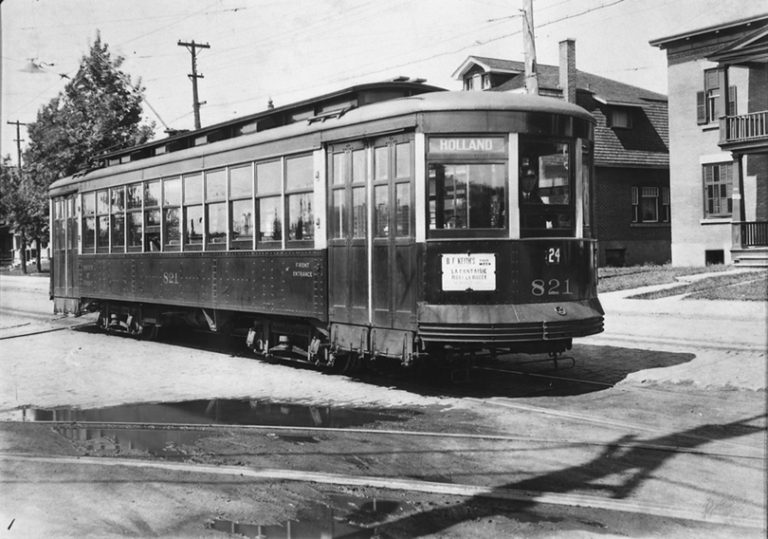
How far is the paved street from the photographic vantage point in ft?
16.8

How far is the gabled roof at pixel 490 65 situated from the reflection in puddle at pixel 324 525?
31.9 m

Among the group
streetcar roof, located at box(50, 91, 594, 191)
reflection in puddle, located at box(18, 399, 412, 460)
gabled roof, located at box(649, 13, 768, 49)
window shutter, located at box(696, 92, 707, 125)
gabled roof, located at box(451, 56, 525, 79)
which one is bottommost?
reflection in puddle, located at box(18, 399, 412, 460)

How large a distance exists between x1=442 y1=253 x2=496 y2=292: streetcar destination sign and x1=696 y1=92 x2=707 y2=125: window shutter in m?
22.6

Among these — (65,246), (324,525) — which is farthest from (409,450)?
(65,246)

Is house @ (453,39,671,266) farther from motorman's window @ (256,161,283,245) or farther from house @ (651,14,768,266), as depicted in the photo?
motorman's window @ (256,161,283,245)

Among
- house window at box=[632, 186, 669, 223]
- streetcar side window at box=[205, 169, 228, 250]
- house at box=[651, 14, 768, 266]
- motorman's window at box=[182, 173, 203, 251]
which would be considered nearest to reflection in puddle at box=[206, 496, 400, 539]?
streetcar side window at box=[205, 169, 228, 250]

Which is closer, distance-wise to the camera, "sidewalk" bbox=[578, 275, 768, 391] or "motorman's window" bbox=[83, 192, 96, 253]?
"sidewalk" bbox=[578, 275, 768, 391]

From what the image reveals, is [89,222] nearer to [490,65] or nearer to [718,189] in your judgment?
[718,189]

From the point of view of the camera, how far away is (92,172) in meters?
17.0

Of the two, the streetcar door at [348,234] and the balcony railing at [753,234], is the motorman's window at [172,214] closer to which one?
the streetcar door at [348,234]

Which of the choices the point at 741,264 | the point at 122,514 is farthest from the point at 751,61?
the point at 122,514

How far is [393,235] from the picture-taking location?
9195 millimetres

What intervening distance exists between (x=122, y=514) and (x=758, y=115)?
2513cm

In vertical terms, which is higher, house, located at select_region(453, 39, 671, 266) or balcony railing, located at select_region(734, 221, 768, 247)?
house, located at select_region(453, 39, 671, 266)
